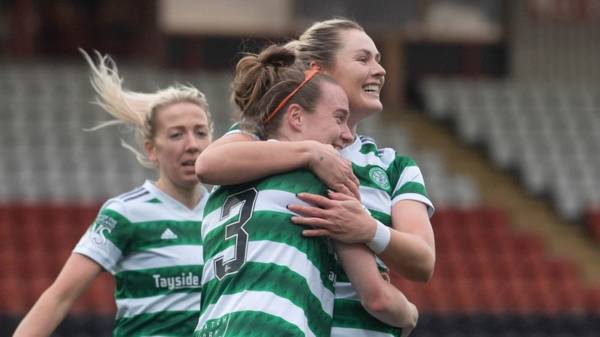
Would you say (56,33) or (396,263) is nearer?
(396,263)

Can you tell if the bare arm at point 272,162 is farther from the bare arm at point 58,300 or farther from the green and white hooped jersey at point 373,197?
the bare arm at point 58,300

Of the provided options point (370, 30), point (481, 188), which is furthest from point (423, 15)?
point (481, 188)

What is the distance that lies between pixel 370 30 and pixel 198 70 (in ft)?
7.17

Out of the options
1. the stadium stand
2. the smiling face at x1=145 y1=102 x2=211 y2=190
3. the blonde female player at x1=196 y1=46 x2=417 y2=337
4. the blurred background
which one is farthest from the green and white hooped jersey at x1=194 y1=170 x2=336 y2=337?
the stadium stand

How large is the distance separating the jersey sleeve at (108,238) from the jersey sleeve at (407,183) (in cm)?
127

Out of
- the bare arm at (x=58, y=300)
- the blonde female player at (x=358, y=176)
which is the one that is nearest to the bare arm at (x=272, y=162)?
the blonde female player at (x=358, y=176)

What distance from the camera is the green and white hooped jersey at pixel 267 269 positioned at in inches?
121

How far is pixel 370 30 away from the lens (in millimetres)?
15148

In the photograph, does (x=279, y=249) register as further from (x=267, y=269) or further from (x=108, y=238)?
(x=108, y=238)

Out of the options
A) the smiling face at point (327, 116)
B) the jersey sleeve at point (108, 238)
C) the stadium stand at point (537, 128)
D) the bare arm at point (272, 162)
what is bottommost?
the stadium stand at point (537, 128)

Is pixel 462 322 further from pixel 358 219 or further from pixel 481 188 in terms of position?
pixel 358 219

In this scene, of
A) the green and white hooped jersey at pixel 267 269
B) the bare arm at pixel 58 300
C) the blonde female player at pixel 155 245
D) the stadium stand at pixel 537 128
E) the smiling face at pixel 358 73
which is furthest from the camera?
the stadium stand at pixel 537 128

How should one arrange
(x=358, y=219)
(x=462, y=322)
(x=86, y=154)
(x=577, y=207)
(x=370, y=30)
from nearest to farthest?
1. (x=358, y=219)
2. (x=462, y=322)
3. (x=86, y=154)
4. (x=577, y=207)
5. (x=370, y=30)

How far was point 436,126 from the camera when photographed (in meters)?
15.7
